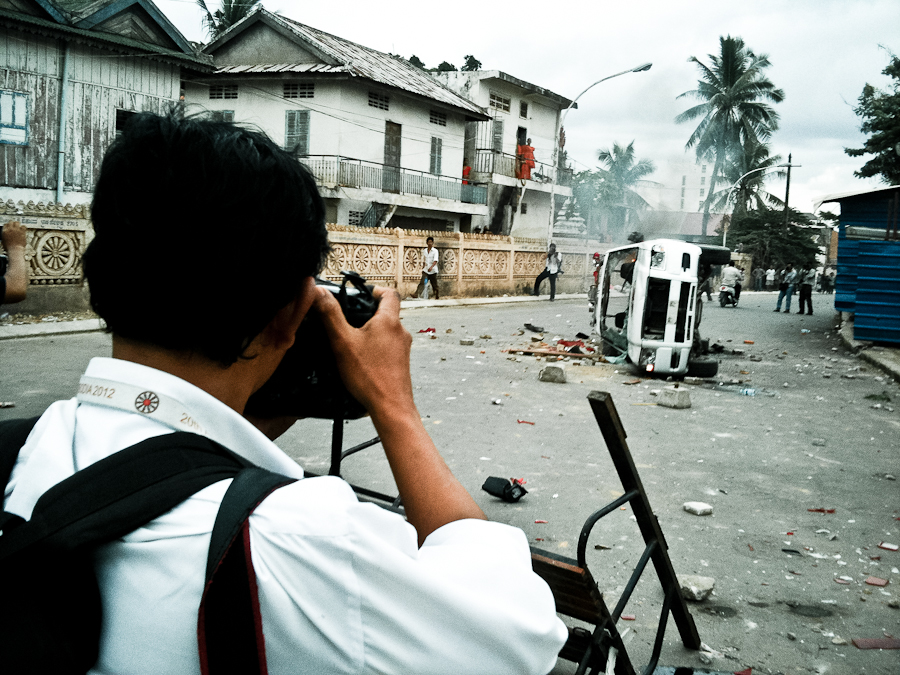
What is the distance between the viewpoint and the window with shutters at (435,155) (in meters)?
27.0

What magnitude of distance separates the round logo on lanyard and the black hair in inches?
3.7

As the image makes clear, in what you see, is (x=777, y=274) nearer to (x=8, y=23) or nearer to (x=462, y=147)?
(x=462, y=147)

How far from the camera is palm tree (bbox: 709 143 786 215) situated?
43844 millimetres

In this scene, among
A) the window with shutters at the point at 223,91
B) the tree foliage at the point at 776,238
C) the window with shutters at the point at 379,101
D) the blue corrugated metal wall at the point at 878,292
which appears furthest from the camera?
the tree foliage at the point at 776,238

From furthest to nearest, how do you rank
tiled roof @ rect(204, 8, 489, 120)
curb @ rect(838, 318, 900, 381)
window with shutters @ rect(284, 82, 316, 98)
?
window with shutters @ rect(284, 82, 316, 98)
tiled roof @ rect(204, 8, 489, 120)
curb @ rect(838, 318, 900, 381)

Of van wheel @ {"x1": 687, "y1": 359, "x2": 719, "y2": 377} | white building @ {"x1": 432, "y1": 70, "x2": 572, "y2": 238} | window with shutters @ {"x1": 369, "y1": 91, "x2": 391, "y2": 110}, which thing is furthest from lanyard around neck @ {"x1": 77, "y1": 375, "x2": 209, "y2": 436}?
white building @ {"x1": 432, "y1": 70, "x2": 572, "y2": 238}

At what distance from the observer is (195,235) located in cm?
84

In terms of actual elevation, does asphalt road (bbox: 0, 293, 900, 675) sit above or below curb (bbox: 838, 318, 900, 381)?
below

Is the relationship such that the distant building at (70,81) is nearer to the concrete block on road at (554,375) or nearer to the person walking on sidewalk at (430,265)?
the person walking on sidewalk at (430,265)

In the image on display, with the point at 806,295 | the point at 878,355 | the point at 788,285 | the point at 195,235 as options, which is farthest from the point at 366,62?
the point at 195,235

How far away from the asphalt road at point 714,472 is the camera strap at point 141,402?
2.15 m

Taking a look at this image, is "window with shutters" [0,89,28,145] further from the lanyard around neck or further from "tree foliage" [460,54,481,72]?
"tree foliage" [460,54,481,72]

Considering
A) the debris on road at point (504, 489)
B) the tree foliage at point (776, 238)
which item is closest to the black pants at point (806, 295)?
the debris on road at point (504, 489)

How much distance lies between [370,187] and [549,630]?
23846 mm
